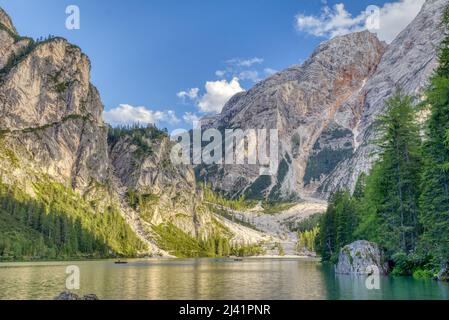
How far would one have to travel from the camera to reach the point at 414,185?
201 feet

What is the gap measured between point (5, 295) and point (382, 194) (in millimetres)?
52398

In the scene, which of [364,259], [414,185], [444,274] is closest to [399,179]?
[414,185]

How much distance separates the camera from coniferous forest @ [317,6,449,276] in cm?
4631

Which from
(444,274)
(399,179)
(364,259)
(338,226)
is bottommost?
(444,274)

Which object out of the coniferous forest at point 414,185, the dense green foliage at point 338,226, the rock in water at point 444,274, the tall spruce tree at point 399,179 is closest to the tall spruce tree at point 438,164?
the coniferous forest at point 414,185

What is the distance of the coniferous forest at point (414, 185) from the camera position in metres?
46.3

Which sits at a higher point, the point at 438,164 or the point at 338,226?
the point at 438,164

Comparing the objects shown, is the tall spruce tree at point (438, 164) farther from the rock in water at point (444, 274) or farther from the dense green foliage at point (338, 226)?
the dense green foliage at point (338, 226)

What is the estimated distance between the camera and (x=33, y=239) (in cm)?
19288

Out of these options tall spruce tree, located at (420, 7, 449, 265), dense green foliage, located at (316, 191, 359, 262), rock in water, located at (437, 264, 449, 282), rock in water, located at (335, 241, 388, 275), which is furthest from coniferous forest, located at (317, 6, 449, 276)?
dense green foliage, located at (316, 191, 359, 262)

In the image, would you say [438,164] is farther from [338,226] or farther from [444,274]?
[338,226]

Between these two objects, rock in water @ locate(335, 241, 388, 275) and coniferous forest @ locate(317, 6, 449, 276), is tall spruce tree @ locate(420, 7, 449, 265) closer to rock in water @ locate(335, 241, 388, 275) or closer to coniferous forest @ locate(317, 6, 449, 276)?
coniferous forest @ locate(317, 6, 449, 276)

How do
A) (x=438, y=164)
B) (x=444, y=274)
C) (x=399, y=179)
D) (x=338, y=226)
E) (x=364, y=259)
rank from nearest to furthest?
(x=438, y=164) < (x=444, y=274) < (x=399, y=179) < (x=364, y=259) < (x=338, y=226)
